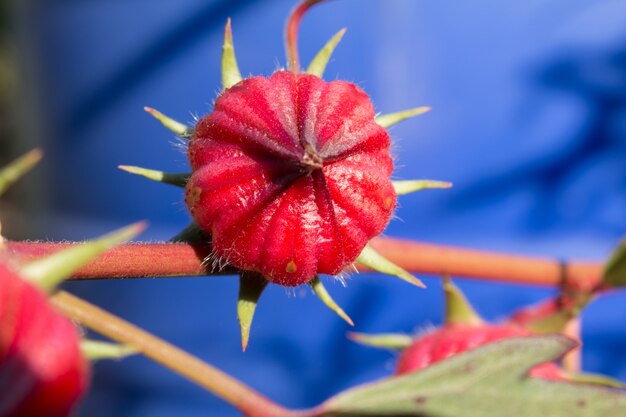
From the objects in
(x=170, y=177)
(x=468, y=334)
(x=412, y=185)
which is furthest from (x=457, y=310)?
(x=170, y=177)

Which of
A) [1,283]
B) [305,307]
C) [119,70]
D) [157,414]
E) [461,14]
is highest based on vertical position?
[461,14]

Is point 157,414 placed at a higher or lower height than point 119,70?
lower

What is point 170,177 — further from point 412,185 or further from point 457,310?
point 457,310

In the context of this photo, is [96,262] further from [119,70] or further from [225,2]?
[119,70]

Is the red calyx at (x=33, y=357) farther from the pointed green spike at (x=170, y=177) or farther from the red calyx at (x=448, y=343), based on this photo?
the red calyx at (x=448, y=343)

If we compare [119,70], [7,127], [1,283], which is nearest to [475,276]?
[1,283]
